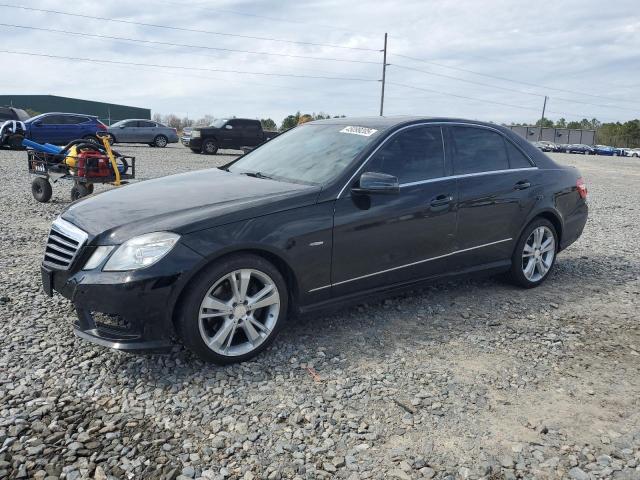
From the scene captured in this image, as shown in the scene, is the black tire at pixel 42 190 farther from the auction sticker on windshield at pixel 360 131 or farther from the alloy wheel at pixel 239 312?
the alloy wheel at pixel 239 312

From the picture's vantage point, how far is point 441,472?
2.53 meters

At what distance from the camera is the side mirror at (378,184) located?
3.81 meters

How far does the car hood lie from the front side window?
68cm

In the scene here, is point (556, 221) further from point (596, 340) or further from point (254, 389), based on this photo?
point (254, 389)

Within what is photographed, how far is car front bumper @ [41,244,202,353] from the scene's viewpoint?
10.2 ft

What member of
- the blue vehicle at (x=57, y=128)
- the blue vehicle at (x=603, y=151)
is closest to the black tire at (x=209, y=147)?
the blue vehicle at (x=57, y=128)

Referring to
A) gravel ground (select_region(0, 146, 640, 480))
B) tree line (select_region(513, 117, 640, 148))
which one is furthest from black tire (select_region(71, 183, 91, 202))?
tree line (select_region(513, 117, 640, 148))

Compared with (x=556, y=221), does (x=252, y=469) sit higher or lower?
lower

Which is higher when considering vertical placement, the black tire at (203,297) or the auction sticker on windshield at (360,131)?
the auction sticker on windshield at (360,131)

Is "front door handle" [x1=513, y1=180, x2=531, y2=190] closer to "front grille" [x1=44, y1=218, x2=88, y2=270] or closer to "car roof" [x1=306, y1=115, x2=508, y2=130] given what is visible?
"car roof" [x1=306, y1=115, x2=508, y2=130]

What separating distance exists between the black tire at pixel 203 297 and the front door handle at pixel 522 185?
263 cm

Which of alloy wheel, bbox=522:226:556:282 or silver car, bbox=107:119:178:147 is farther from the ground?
silver car, bbox=107:119:178:147

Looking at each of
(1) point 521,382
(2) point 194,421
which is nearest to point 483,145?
(1) point 521,382

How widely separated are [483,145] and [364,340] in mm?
2207
